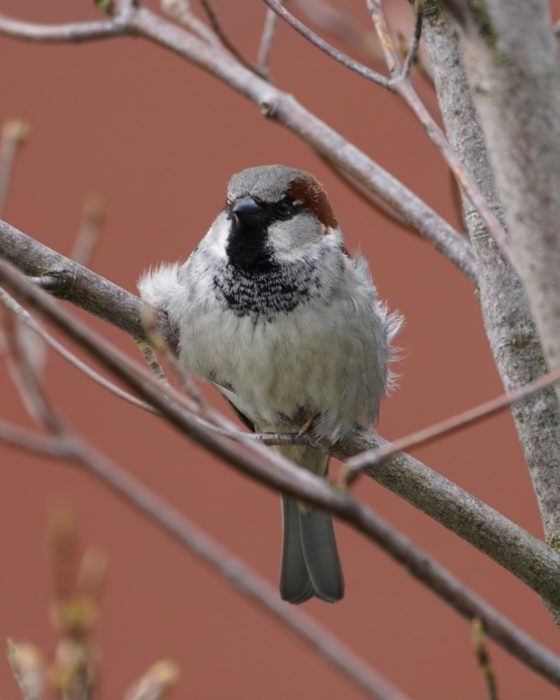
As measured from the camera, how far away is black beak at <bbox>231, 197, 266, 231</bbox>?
1971mm

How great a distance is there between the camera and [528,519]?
314 centimetres

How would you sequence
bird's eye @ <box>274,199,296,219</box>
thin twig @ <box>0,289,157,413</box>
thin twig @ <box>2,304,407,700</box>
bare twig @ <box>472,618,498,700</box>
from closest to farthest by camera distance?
1. thin twig @ <box>2,304,407,700</box>
2. bare twig @ <box>472,618,498,700</box>
3. thin twig @ <box>0,289,157,413</box>
4. bird's eye @ <box>274,199,296,219</box>

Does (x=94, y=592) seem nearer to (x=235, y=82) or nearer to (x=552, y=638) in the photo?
(x=235, y=82)

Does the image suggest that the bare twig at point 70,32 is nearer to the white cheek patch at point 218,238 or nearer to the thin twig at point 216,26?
the thin twig at point 216,26

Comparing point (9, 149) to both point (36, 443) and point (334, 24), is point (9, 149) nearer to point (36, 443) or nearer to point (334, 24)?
point (334, 24)

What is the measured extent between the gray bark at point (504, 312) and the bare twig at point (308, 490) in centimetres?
74

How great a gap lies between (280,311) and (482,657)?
1266 millimetres

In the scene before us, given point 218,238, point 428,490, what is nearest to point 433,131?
point 428,490

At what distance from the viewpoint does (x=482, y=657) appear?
699mm

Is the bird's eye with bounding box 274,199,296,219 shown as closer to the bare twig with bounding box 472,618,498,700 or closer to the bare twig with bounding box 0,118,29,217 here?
the bare twig with bounding box 0,118,29,217

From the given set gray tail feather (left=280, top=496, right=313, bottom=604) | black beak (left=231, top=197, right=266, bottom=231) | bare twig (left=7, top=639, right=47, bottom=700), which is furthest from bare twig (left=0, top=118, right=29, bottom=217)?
gray tail feather (left=280, top=496, right=313, bottom=604)

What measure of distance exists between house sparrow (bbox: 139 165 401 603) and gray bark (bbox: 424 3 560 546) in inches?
18.5

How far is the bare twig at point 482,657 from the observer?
66 centimetres

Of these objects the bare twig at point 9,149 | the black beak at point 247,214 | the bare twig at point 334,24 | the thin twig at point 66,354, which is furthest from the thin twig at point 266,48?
the black beak at point 247,214
